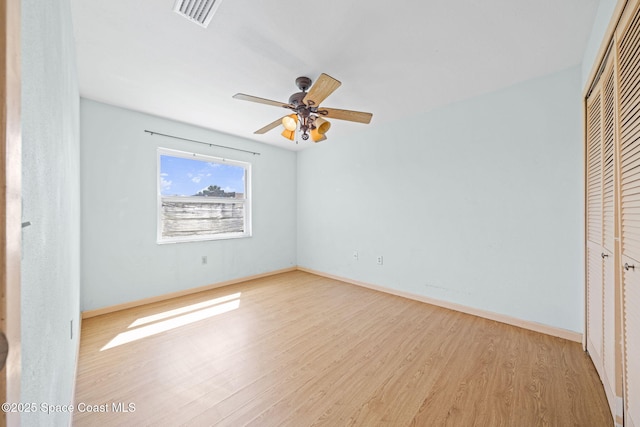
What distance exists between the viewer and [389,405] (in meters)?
1.53

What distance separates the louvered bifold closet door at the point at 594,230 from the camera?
5.80ft

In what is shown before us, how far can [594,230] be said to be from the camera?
6.31 feet

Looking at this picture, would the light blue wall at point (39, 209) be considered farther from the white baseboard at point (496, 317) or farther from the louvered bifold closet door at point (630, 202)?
the white baseboard at point (496, 317)

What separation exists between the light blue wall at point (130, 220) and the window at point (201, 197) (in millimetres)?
120

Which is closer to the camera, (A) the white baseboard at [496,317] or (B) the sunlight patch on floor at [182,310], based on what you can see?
(A) the white baseboard at [496,317]

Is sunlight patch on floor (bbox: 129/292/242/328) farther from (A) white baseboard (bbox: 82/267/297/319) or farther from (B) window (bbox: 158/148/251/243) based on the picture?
(B) window (bbox: 158/148/251/243)

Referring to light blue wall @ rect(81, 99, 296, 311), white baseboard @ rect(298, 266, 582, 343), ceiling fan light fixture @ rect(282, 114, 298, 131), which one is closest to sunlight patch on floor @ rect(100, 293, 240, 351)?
light blue wall @ rect(81, 99, 296, 311)

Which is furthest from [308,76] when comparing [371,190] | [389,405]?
[389,405]

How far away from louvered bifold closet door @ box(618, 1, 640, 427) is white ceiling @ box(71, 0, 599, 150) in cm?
70

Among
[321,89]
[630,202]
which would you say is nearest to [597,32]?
[630,202]

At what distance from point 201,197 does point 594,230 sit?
435 centimetres

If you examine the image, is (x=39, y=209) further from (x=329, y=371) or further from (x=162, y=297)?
(x=162, y=297)

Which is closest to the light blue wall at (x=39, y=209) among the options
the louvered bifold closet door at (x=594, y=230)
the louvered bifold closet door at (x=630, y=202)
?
the louvered bifold closet door at (x=630, y=202)

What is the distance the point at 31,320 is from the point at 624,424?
251 centimetres
